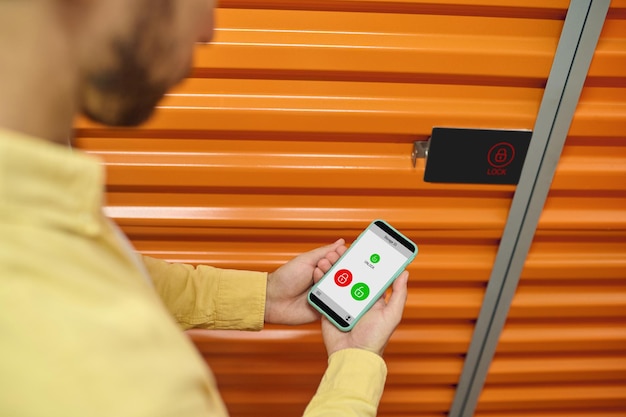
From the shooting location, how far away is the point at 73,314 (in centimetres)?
→ 85

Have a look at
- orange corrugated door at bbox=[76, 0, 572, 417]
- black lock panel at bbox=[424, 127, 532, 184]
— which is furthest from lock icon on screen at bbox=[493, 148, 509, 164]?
orange corrugated door at bbox=[76, 0, 572, 417]

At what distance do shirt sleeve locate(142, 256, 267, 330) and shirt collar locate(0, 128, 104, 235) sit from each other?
35.0 inches

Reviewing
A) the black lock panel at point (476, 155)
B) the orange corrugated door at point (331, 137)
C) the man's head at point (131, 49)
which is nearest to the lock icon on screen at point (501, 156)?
the black lock panel at point (476, 155)

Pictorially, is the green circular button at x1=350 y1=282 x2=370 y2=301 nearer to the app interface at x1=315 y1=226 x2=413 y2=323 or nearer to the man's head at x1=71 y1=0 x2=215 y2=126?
the app interface at x1=315 y1=226 x2=413 y2=323

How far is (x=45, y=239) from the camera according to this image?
0.86 metres

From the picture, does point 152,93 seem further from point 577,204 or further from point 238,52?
point 577,204

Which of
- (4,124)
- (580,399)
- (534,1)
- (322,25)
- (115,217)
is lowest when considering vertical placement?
(580,399)

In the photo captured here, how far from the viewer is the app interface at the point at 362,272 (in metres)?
1.88

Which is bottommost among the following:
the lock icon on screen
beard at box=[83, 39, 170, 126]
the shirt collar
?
the lock icon on screen

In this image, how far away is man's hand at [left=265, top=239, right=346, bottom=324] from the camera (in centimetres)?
191

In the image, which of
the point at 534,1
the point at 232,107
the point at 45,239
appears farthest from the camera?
the point at 232,107

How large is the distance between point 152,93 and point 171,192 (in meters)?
1.05

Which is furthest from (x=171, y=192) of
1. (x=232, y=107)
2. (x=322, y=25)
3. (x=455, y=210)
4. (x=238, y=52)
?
(x=455, y=210)

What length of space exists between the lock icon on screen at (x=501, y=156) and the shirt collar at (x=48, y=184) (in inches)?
58.3
